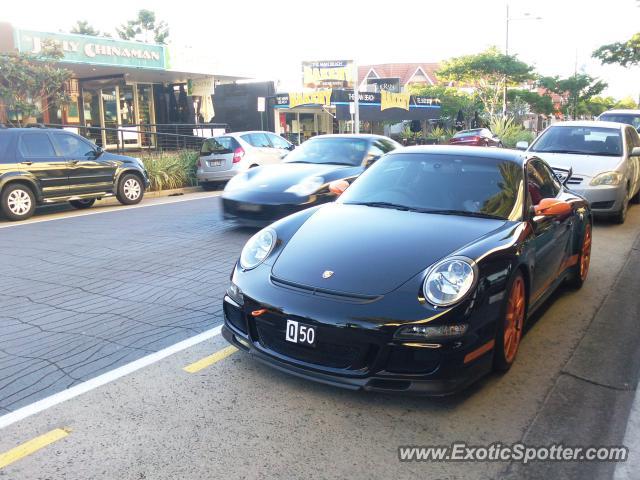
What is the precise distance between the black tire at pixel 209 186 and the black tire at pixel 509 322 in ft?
43.0

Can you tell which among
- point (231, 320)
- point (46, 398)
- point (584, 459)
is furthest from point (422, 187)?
point (46, 398)

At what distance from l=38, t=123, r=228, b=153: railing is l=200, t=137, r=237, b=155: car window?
8.74 ft

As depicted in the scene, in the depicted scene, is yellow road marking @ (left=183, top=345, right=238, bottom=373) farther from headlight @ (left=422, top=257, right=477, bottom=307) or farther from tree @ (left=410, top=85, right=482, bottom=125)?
tree @ (left=410, top=85, right=482, bottom=125)

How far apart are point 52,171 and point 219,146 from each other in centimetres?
504

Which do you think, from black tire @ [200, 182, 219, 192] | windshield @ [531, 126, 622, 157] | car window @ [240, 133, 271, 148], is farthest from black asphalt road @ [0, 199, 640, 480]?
black tire @ [200, 182, 219, 192]

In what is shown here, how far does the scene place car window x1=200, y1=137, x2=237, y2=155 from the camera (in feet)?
51.5

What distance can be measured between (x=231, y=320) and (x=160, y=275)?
2896 mm

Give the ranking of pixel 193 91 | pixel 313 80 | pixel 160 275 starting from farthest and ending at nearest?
pixel 313 80, pixel 193 91, pixel 160 275

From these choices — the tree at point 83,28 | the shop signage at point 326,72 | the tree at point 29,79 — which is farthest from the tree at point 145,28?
the tree at point 29,79

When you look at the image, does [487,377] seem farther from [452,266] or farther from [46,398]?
[46,398]

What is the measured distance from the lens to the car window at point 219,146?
51.5 feet

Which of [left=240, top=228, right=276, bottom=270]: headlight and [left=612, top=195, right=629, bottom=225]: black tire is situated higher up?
[left=240, top=228, right=276, bottom=270]: headlight

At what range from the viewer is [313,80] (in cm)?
3978

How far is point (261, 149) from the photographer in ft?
52.6
